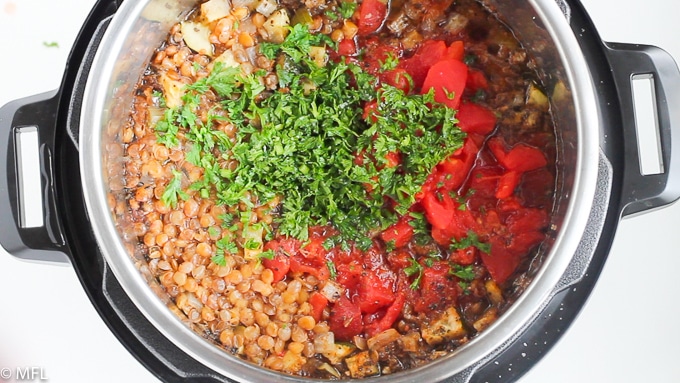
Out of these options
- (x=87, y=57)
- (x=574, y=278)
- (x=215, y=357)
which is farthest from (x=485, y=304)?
(x=87, y=57)

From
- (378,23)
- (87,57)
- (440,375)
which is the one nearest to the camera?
(440,375)

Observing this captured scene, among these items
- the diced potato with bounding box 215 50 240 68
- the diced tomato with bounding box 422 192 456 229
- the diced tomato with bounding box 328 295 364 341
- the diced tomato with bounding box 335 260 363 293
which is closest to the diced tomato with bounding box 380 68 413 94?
the diced tomato with bounding box 422 192 456 229

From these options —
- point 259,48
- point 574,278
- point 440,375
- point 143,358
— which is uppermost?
point 259,48

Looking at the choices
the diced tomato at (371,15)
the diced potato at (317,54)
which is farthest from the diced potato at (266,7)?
the diced tomato at (371,15)

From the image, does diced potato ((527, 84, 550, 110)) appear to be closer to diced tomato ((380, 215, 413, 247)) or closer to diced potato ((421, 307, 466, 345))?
diced tomato ((380, 215, 413, 247))

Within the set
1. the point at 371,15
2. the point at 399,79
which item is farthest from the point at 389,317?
the point at 371,15

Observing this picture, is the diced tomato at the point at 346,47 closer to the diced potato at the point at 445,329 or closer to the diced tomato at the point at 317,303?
the diced tomato at the point at 317,303

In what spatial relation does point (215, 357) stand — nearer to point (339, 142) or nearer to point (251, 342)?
point (251, 342)
